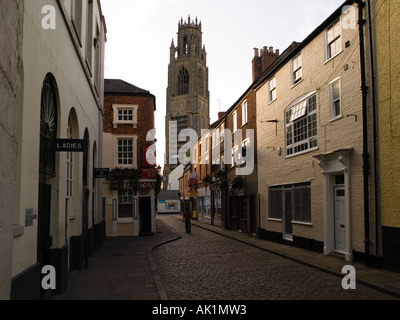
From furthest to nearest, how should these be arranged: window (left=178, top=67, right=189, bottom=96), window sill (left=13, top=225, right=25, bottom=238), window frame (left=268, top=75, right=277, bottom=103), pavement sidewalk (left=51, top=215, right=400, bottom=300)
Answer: window (left=178, top=67, right=189, bottom=96) → window frame (left=268, top=75, right=277, bottom=103) → pavement sidewalk (left=51, top=215, right=400, bottom=300) → window sill (left=13, top=225, right=25, bottom=238)

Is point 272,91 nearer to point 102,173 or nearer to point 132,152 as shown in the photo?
point 132,152

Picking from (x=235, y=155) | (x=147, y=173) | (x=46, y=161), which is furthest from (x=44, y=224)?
(x=235, y=155)

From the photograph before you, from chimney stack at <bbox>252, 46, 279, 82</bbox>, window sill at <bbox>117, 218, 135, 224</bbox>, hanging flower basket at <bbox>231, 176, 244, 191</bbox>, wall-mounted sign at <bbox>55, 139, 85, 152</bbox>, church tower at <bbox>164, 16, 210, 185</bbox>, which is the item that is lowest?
window sill at <bbox>117, 218, 135, 224</bbox>

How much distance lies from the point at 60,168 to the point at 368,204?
28.2 feet

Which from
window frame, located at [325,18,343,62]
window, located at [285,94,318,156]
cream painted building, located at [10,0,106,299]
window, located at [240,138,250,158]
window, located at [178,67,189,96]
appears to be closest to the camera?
cream painted building, located at [10,0,106,299]

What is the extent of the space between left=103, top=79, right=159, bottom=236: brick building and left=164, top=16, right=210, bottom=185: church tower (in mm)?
66576

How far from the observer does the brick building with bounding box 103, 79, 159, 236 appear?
23625mm

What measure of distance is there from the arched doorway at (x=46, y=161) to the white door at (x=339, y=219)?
9475mm

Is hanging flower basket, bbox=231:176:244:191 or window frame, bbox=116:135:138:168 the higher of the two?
window frame, bbox=116:135:138:168

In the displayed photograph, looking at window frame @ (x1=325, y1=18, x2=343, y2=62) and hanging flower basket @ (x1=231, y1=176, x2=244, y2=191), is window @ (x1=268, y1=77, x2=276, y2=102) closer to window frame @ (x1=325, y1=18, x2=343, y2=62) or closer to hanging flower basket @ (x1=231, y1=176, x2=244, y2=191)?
window frame @ (x1=325, y1=18, x2=343, y2=62)

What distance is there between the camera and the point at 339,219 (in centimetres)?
1386

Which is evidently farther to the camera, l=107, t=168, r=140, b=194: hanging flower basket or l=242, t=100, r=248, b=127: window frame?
l=242, t=100, r=248, b=127: window frame

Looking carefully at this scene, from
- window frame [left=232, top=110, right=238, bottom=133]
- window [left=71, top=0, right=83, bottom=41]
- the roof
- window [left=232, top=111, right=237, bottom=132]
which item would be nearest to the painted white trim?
window [left=71, top=0, right=83, bottom=41]

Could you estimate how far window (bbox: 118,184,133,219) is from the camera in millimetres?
23875
